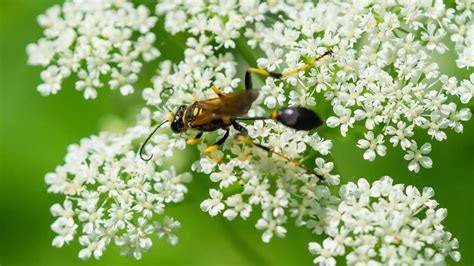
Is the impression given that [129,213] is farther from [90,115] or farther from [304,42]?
[90,115]

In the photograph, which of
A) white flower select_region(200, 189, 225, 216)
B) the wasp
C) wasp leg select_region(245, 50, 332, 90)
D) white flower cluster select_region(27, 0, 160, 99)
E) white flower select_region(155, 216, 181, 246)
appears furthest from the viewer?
white flower cluster select_region(27, 0, 160, 99)

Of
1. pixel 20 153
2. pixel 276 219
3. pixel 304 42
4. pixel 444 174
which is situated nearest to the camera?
pixel 276 219

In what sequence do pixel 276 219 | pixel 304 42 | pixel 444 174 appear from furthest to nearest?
1. pixel 444 174
2. pixel 304 42
3. pixel 276 219

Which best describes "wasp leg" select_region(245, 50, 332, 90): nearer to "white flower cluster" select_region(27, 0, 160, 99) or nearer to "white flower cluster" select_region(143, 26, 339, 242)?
"white flower cluster" select_region(143, 26, 339, 242)

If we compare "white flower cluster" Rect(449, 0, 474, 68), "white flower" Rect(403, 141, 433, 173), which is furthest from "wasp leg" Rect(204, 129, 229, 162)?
"white flower cluster" Rect(449, 0, 474, 68)

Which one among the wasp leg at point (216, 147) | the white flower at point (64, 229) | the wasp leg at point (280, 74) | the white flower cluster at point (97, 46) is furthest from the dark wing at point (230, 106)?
the white flower at point (64, 229)

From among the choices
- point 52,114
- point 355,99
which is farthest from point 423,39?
point 52,114
